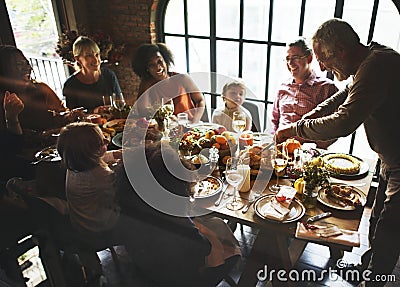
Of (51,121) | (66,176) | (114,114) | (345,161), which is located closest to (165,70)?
(114,114)

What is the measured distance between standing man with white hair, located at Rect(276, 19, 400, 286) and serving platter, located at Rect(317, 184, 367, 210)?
0.85ft

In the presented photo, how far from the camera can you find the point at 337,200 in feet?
5.25

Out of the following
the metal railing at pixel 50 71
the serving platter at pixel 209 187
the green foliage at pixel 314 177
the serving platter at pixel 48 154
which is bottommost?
the metal railing at pixel 50 71

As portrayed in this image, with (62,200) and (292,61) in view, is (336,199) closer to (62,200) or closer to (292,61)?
(292,61)

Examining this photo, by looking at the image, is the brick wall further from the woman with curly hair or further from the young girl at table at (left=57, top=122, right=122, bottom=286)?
the young girl at table at (left=57, top=122, right=122, bottom=286)

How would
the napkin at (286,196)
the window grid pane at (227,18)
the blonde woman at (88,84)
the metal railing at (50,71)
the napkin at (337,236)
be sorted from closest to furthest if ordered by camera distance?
the napkin at (337,236), the napkin at (286,196), the blonde woman at (88,84), the window grid pane at (227,18), the metal railing at (50,71)

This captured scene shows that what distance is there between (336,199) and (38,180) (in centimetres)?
143

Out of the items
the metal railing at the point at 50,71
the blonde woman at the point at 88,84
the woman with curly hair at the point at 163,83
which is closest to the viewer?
the woman with curly hair at the point at 163,83

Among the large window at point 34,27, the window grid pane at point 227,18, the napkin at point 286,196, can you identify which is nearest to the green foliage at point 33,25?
the large window at point 34,27

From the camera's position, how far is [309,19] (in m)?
2.94

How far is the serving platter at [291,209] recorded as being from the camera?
1.51 m

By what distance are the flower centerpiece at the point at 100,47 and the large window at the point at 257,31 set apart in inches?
22.0

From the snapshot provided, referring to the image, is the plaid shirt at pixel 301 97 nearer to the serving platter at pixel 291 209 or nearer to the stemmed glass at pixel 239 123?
the stemmed glass at pixel 239 123

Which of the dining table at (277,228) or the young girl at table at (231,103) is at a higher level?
the young girl at table at (231,103)
